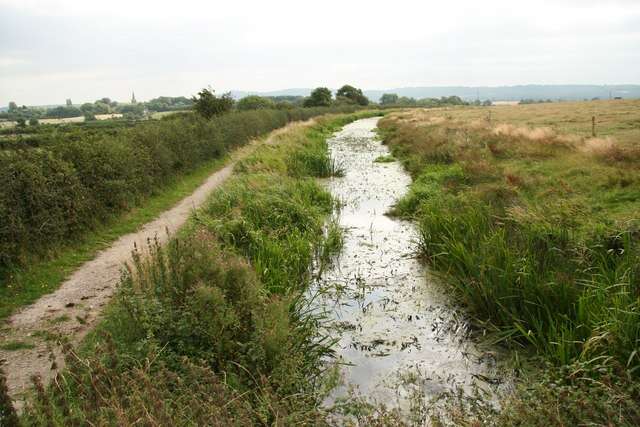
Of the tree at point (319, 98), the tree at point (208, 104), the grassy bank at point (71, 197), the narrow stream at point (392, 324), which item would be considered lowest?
the narrow stream at point (392, 324)

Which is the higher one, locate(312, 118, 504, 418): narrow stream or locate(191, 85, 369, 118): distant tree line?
locate(191, 85, 369, 118): distant tree line

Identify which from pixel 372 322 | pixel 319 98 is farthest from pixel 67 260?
pixel 319 98

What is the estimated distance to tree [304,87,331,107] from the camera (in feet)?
285

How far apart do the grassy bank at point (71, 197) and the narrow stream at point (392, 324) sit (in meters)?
4.85

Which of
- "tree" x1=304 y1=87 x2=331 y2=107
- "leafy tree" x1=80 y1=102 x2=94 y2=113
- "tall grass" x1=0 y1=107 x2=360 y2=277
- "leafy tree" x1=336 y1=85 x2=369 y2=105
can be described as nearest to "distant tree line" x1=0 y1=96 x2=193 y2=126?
"leafy tree" x1=80 y1=102 x2=94 y2=113

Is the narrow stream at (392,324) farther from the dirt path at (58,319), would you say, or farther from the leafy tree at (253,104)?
the leafy tree at (253,104)

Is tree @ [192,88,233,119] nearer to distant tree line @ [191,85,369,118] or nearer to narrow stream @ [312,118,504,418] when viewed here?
distant tree line @ [191,85,369,118]

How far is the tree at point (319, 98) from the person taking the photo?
86750mm

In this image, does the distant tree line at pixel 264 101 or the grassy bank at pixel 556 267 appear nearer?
the grassy bank at pixel 556 267

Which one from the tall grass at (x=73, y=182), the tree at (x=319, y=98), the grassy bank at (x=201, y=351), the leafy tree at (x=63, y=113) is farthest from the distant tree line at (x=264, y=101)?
the grassy bank at (x=201, y=351)

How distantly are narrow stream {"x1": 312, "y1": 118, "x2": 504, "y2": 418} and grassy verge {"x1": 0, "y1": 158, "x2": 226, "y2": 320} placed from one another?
4.45 m

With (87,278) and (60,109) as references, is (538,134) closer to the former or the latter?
(87,278)

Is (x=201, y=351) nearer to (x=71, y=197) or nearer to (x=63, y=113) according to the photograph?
(x=71, y=197)

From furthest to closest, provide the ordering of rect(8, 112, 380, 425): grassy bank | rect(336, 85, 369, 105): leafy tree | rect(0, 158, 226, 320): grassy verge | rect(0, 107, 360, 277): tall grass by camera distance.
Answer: rect(336, 85, 369, 105): leafy tree < rect(0, 107, 360, 277): tall grass < rect(0, 158, 226, 320): grassy verge < rect(8, 112, 380, 425): grassy bank
